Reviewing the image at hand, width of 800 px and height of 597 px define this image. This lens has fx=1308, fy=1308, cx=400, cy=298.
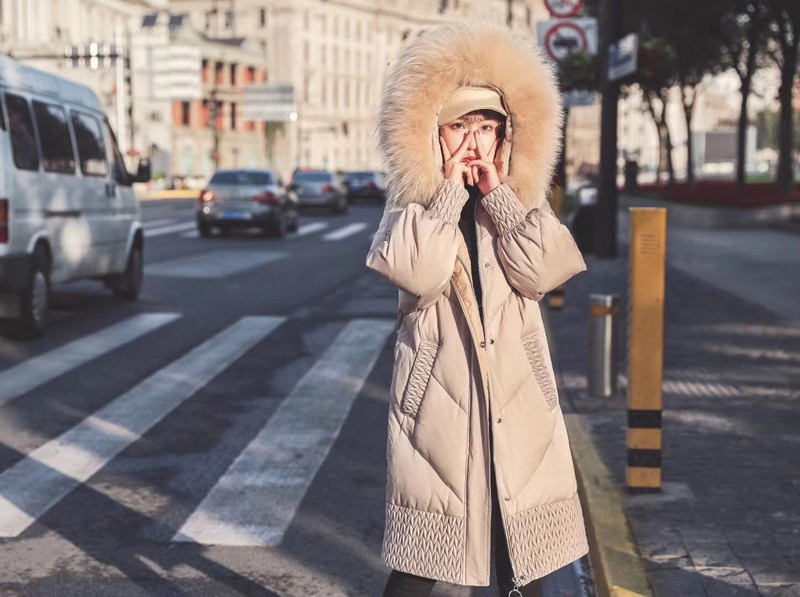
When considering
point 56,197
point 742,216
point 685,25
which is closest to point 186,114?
point 685,25

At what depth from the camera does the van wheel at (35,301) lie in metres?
10.6

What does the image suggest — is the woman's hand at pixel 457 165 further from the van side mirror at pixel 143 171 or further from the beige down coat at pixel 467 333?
the van side mirror at pixel 143 171

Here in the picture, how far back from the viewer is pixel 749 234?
1035 inches

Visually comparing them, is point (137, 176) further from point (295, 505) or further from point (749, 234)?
point (749, 234)

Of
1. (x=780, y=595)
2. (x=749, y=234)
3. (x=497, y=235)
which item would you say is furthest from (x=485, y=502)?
(x=749, y=234)

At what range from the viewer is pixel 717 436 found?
674 cm

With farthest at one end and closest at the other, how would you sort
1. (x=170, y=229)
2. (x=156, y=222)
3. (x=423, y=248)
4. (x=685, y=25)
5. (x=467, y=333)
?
(x=685, y=25), (x=156, y=222), (x=170, y=229), (x=467, y=333), (x=423, y=248)

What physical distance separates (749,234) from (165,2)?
94.8m

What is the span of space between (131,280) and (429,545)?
36.8 ft

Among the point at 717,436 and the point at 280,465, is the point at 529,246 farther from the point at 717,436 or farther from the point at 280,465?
the point at 717,436

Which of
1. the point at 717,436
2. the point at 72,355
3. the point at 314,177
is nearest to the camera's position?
the point at 717,436

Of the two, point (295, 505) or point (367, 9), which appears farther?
point (367, 9)

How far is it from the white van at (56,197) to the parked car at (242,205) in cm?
1265

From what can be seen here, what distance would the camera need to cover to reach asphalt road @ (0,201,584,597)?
15.9 ft
